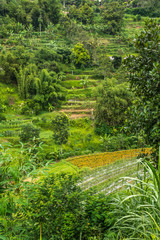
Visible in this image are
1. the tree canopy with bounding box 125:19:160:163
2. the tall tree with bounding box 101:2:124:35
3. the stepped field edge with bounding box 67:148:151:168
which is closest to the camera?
the tree canopy with bounding box 125:19:160:163

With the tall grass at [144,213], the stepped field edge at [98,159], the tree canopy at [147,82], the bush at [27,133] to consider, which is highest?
the tree canopy at [147,82]

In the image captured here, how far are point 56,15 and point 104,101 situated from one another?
37307 millimetres

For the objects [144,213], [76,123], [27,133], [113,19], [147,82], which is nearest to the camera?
[144,213]

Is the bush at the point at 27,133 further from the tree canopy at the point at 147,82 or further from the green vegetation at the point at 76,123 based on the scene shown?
the tree canopy at the point at 147,82

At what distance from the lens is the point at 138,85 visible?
11.4 feet

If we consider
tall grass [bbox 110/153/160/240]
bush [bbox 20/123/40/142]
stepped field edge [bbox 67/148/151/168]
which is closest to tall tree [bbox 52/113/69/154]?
bush [bbox 20/123/40/142]

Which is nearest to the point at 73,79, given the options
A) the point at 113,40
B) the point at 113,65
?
the point at 113,65

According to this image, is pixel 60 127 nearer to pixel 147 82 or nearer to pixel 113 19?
pixel 147 82

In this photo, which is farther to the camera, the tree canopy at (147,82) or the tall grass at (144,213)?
the tree canopy at (147,82)

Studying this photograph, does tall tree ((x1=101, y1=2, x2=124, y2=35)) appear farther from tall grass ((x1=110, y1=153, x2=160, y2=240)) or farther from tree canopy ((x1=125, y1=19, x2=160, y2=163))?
tall grass ((x1=110, y1=153, x2=160, y2=240))

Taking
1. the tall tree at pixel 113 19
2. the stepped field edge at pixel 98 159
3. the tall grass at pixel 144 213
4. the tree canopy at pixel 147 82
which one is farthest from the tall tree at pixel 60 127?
the tall tree at pixel 113 19

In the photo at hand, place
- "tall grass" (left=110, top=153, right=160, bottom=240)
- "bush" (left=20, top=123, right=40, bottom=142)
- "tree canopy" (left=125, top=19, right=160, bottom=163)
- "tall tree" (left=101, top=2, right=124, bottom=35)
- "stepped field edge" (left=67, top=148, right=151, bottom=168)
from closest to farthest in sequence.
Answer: "tall grass" (left=110, top=153, right=160, bottom=240) → "tree canopy" (left=125, top=19, right=160, bottom=163) → "stepped field edge" (left=67, top=148, right=151, bottom=168) → "bush" (left=20, top=123, right=40, bottom=142) → "tall tree" (left=101, top=2, right=124, bottom=35)

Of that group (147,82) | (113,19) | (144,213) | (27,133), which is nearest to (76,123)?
(27,133)

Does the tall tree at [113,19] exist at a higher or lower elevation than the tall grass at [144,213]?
higher
